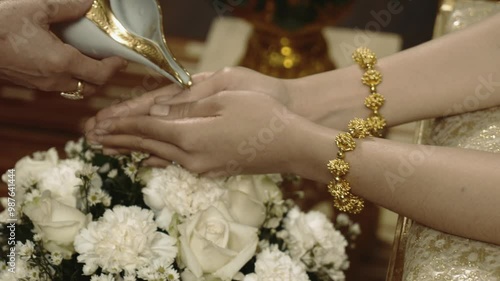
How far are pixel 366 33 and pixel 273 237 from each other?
121 cm

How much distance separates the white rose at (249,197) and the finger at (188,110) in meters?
0.13

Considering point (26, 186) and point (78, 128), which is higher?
point (78, 128)

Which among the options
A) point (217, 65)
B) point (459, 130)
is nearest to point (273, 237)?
point (459, 130)

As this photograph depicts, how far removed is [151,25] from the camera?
3.57 feet

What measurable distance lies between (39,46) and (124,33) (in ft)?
0.42

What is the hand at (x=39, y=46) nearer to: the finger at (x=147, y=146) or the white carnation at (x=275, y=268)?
the finger at (x=147, y=146)

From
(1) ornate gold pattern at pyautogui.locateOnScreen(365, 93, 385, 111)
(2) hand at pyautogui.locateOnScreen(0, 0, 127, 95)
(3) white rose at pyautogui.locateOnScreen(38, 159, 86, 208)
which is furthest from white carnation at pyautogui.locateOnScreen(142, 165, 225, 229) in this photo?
(1) ornate gold pattern at pyautogui.locateOnScreen(365, 93, 385, 111)

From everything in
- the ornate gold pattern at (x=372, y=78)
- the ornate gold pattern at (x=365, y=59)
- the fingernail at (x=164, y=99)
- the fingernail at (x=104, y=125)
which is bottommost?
the fingernail at (x=104, y=125)

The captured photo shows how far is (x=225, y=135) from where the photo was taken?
3.57 ft

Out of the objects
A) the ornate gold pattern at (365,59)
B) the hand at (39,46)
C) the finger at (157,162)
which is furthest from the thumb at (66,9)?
the ornate gold pattern at (365,59)

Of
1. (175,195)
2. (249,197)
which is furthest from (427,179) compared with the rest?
(175,195)

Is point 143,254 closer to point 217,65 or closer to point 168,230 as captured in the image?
point 168,230

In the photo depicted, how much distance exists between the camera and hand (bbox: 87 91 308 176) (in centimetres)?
108

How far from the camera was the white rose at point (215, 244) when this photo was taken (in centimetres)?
88
